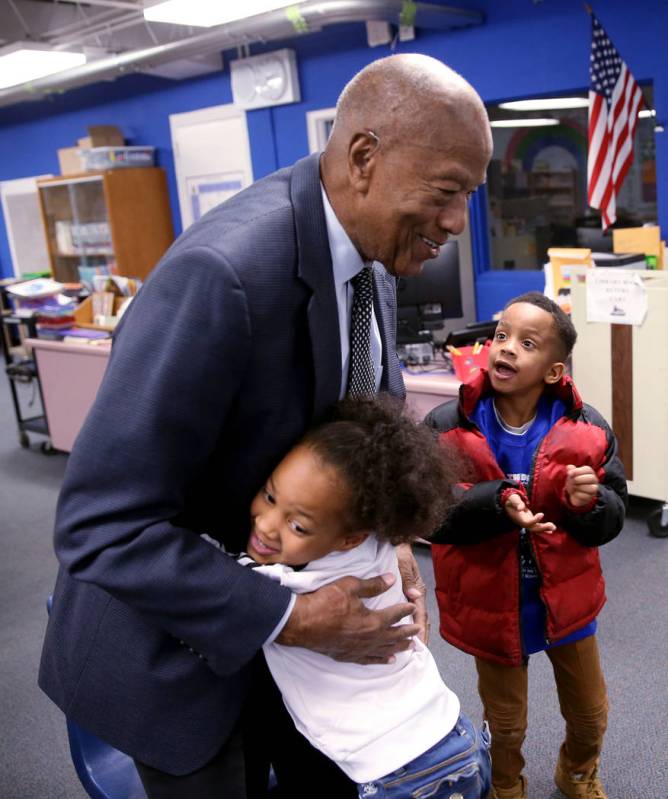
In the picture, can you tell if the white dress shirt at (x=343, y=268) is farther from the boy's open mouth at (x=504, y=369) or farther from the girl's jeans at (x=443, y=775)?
the boy's open mouth at (x=504, y=369)

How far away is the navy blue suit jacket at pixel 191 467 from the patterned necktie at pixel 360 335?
78 millimetres

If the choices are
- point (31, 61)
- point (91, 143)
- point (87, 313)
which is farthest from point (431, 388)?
point (91, 143)

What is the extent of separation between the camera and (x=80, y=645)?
109cm

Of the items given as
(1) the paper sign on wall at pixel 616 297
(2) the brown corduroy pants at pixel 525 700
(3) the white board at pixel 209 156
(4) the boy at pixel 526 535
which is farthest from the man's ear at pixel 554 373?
(3) the white board at pixel 209 156

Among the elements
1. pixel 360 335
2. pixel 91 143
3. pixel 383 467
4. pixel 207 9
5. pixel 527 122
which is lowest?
pixel 383 467

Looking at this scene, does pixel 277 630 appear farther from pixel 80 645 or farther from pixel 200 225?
pixel 200 225

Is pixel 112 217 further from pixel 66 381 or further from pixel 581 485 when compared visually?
pixel 581 485

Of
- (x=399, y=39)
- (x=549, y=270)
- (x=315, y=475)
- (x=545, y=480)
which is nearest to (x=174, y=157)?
(x=399, y=39)

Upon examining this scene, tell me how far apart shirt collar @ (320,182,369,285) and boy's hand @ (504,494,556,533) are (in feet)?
2.07

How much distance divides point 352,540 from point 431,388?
7.58ft

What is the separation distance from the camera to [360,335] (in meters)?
1.16

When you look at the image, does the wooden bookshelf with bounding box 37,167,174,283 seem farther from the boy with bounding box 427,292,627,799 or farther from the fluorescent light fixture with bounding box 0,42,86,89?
the boy with bounding box 427,292,627,799

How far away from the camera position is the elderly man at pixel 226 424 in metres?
0.92

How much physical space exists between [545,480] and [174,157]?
231 inches
